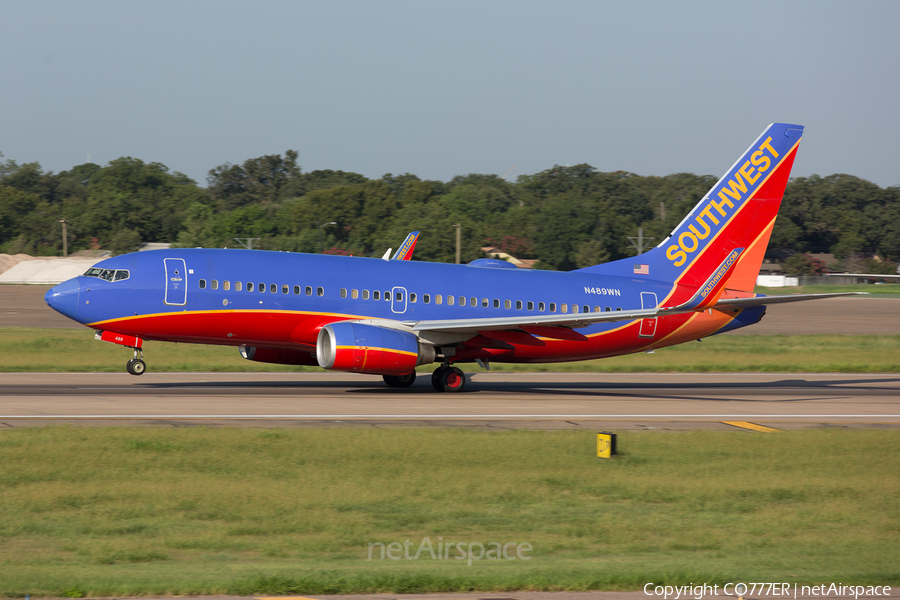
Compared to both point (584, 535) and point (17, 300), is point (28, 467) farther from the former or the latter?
point (17, 300)

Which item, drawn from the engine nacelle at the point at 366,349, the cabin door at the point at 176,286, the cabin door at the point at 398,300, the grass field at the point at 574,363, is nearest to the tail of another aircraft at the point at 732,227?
the grass field at the point at 574,363

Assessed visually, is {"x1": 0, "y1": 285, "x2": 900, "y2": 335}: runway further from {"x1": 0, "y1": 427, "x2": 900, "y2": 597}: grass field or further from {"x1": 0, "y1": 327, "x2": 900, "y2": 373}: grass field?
{"x1": 0, "y1": 427, "x2": 900, "y2": 597}: grass field

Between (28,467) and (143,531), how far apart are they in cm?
476

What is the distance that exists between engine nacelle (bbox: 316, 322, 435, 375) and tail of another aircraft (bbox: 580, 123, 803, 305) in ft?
34.1

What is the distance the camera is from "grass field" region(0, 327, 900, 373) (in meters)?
38.3

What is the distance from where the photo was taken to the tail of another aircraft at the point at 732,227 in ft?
114

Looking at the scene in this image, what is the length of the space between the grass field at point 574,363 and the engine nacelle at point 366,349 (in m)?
10.5

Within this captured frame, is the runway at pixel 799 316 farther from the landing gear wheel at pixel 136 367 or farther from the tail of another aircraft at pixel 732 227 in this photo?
the landing gear wheel at pixel 136 367

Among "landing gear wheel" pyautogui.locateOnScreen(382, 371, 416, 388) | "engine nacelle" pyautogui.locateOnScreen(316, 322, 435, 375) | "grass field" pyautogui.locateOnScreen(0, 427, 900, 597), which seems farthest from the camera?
"landing gear wheel" pyautogui.locateOnScreen(382, 371, 416, 388)

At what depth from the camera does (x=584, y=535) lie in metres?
13.1

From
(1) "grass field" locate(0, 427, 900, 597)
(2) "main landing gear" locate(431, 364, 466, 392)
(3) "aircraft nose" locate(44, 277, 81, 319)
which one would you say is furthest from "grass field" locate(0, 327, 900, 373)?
(1) "grass field" locate(0, 427, 900, 597)

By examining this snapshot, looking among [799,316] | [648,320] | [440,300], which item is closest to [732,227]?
[648,320]

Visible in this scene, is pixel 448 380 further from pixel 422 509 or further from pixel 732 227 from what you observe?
pixel 422 509

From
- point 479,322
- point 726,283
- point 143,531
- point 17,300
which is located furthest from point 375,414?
point 17,300
